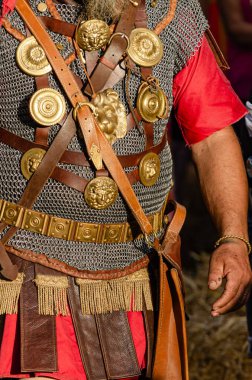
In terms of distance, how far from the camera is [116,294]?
3.75 metres

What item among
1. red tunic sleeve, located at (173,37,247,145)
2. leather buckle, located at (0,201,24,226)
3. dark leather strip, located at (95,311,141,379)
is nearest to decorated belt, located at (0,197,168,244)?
leather buckle, located at (0,201,24,226)

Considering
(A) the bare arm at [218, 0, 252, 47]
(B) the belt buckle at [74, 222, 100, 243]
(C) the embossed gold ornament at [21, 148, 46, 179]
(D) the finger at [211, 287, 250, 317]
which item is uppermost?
(A) the bare arm at [218, 0, 252, 47]

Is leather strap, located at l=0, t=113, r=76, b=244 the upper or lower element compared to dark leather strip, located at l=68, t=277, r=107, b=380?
upper

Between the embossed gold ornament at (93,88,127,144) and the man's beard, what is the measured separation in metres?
0.25

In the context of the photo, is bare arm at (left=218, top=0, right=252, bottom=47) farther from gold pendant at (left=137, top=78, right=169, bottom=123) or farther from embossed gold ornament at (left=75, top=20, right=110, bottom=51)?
embossed gold ornament at (left=75, top=20, right=110, bottom=51)

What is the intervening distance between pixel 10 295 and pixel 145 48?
93cm

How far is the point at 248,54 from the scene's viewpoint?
678 centimetres

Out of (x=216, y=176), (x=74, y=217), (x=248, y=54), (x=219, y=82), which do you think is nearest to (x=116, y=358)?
(x=74, y=217)

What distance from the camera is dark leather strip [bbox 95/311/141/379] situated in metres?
3.70

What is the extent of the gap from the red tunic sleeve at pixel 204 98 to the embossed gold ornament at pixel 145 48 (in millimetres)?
242

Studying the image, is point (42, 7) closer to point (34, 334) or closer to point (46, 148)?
point (46, 148)

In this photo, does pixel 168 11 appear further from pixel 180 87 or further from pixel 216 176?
pixel 216 176

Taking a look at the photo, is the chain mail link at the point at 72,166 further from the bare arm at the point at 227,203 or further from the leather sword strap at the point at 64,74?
the bare arm at the point at 227,203

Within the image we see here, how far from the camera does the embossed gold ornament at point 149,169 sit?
373 cm
